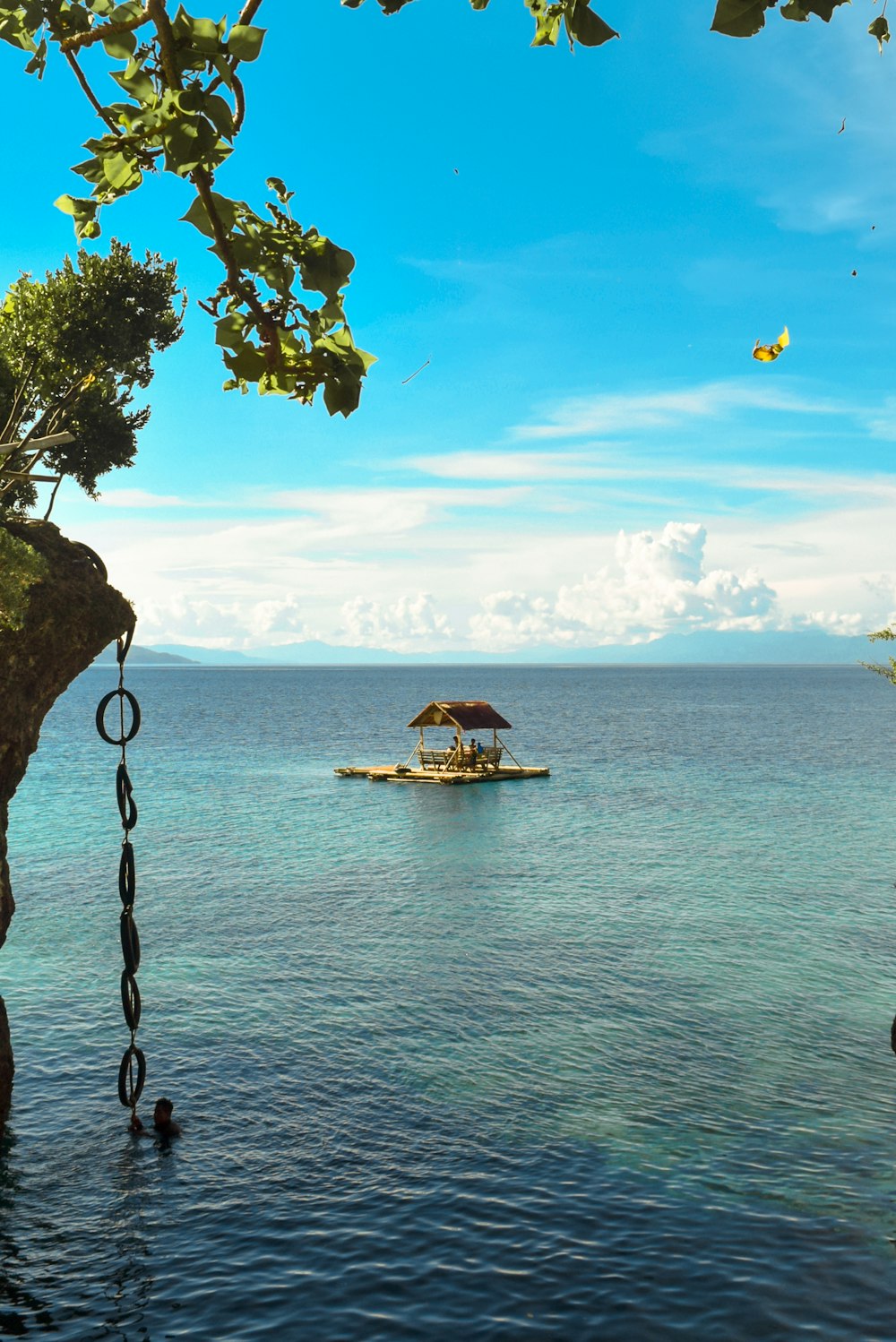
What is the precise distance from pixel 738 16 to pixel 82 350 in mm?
31497

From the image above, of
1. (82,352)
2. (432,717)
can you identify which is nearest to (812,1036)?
(82,352)

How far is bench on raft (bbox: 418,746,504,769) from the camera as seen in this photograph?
78.3 meters

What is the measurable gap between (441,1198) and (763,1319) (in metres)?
5.74

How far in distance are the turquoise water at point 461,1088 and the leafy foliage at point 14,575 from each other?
34.0 ft

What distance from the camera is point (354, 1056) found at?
25766 mm

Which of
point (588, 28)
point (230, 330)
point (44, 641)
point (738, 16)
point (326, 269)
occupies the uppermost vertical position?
point (588, 28)

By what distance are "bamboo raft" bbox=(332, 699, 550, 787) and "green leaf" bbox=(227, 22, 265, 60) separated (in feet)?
230

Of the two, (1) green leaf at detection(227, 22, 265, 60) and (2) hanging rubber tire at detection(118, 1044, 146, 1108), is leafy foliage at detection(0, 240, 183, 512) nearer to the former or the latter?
(2) hanging rubber tire at detection(118, 1044, 146, 1108)

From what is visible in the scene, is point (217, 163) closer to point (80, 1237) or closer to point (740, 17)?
point (740, 17)

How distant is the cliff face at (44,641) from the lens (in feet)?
79.7

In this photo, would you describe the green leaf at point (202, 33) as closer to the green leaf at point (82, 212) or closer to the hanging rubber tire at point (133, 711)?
the green leaf at point (82, 212)

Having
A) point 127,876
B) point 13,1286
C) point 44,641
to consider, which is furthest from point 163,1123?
point 44,641

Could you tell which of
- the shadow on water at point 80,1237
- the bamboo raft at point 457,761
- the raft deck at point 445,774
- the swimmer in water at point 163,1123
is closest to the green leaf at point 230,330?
the shadow on water at point 80,1237

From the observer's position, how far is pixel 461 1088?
944 inches
